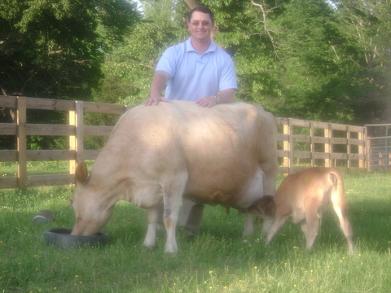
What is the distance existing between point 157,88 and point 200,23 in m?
0.72

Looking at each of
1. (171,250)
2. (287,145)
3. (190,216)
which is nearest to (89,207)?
(171,250)

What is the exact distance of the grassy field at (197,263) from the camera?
162 inches

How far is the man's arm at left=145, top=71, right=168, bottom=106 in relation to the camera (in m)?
6.04

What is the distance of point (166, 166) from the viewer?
5625mm

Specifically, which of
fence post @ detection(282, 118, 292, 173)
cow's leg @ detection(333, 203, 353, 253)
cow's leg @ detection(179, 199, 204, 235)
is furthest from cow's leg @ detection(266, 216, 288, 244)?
fence post @ detection(282, 118, 292, 173)

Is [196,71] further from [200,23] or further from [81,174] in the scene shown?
[81,174]

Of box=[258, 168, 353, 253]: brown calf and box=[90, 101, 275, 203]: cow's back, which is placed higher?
box=[90, 101, 275, 203]: cow's back

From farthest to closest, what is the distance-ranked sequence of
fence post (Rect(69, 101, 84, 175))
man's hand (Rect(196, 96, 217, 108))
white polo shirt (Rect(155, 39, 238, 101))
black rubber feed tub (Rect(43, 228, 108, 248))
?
fence post (Rect(69, 101, 84, 175)) → white polo shirt (Rect(155, 39, 238, 101)) → man's hand (Rect(196, 96, 217, 108)) → black rubber feed tub (Rect(43, 228, 108, 248))

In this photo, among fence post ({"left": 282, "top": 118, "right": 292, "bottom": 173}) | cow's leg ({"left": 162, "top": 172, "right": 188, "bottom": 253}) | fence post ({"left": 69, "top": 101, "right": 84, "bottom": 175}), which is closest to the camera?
cow's leg ({"left": 162, "top": 172, "right": 188, "bottom": 253})

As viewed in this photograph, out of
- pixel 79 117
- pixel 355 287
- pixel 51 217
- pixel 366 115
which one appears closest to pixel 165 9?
pixel 366 115

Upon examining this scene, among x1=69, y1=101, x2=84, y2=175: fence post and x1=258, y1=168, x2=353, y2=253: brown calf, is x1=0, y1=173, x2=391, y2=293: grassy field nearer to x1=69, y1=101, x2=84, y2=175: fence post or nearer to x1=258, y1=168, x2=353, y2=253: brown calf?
x1=258, y1=168, x2=353, y2=253: brown calf

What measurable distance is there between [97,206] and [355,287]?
243 cm

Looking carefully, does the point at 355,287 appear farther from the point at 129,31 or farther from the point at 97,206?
the point at 129,31

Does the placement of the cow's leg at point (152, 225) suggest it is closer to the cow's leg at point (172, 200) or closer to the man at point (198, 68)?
the cow's leg at point (172, 200)
